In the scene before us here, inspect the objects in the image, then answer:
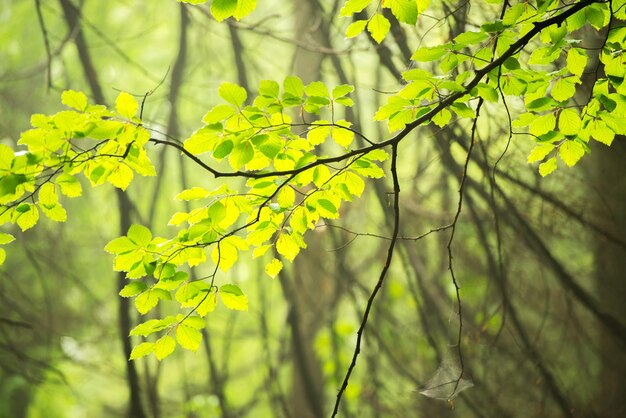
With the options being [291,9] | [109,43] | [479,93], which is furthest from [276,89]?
[109,43]

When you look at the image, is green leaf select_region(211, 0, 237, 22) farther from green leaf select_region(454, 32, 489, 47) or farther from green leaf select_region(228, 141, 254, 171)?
green leaf select_region(454, 32, 489, 47)

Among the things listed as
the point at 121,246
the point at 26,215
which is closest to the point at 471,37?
the point at 121,246

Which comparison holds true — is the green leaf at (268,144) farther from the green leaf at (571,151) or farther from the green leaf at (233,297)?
the green leaf at (571,151)

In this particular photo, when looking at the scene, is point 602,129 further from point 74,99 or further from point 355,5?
point 74,99

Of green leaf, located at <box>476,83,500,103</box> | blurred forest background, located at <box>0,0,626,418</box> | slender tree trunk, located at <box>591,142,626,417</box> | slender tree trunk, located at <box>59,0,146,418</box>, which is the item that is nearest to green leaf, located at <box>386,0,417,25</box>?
green leaf, located at <box>476,83,500,103</box>

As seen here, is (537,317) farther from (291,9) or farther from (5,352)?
(5,352)

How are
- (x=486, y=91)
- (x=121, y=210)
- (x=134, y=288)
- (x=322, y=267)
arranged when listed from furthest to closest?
1. (x=121, y=210)
2. (x=322, y=267)
3. (x=486, y=91)
4. (x=134, y=288)

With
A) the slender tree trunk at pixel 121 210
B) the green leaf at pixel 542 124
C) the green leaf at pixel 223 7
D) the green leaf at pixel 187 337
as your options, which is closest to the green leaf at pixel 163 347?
the green leaf at pixel 187 337

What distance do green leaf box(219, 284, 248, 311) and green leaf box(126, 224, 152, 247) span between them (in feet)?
0.46

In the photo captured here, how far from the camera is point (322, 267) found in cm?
271

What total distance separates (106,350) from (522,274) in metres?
2.11

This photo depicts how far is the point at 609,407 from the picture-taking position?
6.97 feet

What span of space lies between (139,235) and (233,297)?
180mm

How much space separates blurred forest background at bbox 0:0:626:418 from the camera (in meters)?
2.24
